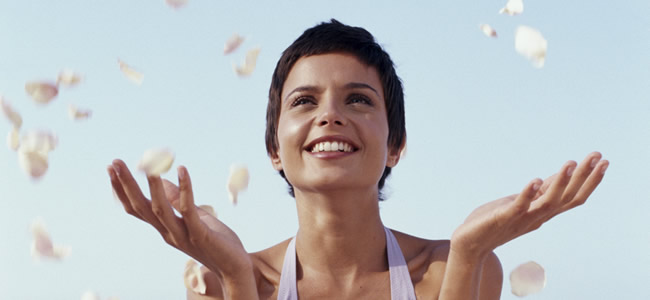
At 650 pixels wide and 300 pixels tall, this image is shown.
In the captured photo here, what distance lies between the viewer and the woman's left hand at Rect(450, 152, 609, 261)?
9.36 feet

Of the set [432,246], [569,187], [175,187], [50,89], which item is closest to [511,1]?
[432,246]

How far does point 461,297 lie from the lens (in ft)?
11.2

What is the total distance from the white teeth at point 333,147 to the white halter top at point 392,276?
0.74m

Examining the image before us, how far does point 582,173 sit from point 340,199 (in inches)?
58.2

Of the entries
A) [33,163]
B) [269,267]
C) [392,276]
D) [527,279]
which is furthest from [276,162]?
[527,279]

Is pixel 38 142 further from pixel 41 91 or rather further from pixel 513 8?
pixel 513 8

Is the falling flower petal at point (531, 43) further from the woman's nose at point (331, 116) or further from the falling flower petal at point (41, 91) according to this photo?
the falling flower petal at point (41, 91)

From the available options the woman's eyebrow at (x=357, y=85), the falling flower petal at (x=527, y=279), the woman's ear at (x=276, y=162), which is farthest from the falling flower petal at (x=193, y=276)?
the falling flower petal at (x=527, y=279)

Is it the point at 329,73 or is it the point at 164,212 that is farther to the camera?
the point at 329,73

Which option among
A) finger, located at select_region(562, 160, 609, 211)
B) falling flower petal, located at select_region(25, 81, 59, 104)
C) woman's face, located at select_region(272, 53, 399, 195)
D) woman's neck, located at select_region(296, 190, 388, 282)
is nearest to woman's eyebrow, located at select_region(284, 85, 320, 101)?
woman's face, located at select_region(272, 53, 399, 195)

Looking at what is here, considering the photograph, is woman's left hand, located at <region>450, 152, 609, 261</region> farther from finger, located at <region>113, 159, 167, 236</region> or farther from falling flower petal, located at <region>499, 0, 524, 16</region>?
falling flower petal, located at <region>499, 0, 524, 16</region>

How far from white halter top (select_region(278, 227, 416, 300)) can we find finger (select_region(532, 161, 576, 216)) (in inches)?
50.0

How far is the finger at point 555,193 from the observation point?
2834 mm

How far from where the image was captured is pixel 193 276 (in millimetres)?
4074
